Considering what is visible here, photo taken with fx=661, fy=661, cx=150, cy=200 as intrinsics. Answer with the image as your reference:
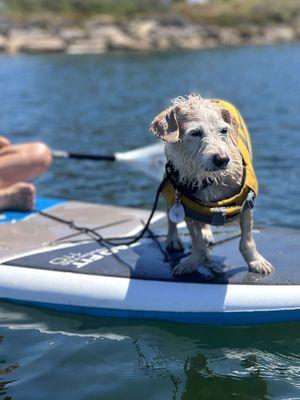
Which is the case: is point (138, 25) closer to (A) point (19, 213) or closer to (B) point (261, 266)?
(A) point (19, 213)

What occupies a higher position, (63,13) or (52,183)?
(63,13)

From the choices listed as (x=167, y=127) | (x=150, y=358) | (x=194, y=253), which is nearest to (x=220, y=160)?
(x=167, y=127)

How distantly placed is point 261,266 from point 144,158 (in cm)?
331

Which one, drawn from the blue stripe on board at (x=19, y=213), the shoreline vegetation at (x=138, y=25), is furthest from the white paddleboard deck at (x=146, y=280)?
the shoreline vegetation at (x=138, y=25)

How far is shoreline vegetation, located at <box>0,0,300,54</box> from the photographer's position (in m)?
56.9

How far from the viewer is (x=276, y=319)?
5.00 meters

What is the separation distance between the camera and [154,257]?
5.68 meters

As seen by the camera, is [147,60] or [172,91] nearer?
[172,91]

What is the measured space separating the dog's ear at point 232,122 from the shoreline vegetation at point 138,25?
51.5 metres

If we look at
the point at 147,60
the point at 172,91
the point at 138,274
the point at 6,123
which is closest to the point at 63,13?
the point at 147,60

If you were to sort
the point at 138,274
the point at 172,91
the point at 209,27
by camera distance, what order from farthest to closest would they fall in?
the point at 209,27, the point at 172,91, the point at 138,274

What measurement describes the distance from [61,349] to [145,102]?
61.0ft

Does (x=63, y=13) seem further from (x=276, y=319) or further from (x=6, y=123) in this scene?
(x=276, y=319)

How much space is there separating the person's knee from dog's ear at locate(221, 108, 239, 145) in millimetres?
3025
